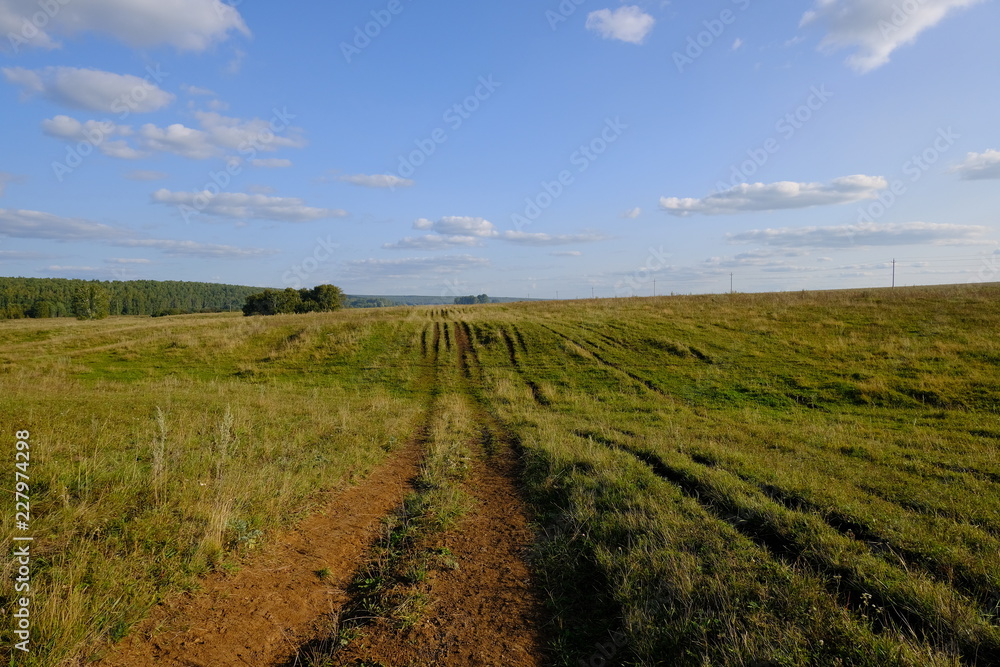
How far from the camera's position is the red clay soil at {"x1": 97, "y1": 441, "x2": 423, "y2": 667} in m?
3.66

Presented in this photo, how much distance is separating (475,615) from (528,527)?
2.11 metres

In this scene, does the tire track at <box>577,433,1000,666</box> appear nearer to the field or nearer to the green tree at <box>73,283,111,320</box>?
the field

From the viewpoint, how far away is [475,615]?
174 inches

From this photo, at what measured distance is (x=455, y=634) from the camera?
13.6 feet

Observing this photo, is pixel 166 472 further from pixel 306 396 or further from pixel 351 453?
pixel 306 396

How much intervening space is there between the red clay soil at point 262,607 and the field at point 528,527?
3cm

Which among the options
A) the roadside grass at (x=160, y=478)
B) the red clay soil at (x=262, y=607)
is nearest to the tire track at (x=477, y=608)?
the red clay soil at (x=262, y=607)

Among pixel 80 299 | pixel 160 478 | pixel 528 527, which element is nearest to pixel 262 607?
pixel 160 478

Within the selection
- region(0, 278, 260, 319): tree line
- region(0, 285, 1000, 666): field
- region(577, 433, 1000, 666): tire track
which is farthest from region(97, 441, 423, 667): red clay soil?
region(0, 278, 260, 319): tree line

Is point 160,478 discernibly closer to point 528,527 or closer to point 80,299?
point 528,527

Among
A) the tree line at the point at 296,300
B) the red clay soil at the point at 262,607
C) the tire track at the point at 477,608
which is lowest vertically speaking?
the tire track at the point at 477,608

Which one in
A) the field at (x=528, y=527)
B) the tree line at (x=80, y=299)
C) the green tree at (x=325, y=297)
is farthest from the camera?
the tree line at (x=80, y=299)

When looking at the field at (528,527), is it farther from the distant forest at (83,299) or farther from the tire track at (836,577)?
the distant forest at (83,299)

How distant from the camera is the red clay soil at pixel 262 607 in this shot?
3658 mm
